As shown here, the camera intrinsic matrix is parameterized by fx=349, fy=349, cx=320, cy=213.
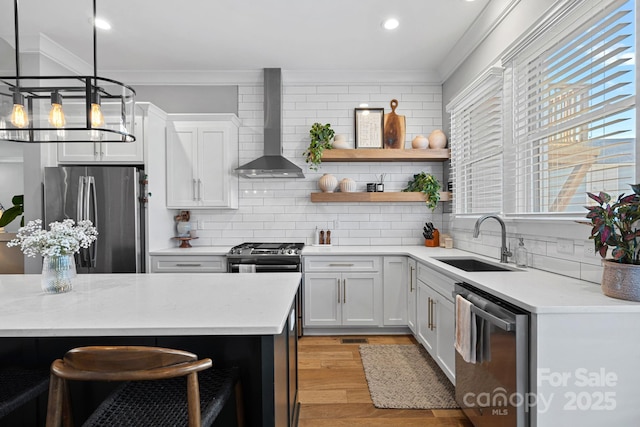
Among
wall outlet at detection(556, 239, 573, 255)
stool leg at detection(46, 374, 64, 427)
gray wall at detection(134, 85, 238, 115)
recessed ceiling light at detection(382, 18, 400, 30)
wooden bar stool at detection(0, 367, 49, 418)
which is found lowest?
wooden bar stool at detection(0, 367, 49, 418)

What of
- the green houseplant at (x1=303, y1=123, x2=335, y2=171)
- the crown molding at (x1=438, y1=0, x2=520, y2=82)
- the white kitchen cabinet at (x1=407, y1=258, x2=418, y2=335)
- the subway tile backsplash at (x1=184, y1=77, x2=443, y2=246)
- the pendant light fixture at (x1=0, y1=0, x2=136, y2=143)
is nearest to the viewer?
the pendant light fixture at (x1=0, y1=0, x2=136, y2=143)

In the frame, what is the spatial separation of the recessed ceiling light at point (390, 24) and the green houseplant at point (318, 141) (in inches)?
45.7

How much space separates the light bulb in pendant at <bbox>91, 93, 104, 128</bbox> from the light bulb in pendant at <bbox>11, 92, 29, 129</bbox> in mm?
329

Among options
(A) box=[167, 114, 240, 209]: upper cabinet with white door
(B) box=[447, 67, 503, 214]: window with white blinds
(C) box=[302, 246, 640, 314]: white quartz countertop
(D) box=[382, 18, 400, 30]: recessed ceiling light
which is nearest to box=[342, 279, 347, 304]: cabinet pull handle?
(C) box=[302, 246, 640, 314]: white quartz countertop

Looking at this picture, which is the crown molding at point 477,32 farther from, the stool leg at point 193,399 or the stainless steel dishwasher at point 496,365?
the stool leg at point 193,399

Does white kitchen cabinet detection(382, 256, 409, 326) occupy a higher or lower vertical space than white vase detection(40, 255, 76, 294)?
lower

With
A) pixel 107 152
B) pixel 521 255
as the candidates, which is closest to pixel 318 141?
pixel 107 152

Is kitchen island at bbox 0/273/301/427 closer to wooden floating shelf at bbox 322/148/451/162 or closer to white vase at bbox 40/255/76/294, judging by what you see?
white vase at bbox 40/255/76/294

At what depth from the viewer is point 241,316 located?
134cm

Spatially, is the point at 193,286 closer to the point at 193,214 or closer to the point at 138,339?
the point at 138,339

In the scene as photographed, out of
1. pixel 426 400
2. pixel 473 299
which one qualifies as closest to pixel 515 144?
pixel 473 299

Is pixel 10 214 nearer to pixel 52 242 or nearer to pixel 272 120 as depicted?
pixel 52 242

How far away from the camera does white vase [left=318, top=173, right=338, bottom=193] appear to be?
3.97 metres

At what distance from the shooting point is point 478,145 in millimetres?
3170
